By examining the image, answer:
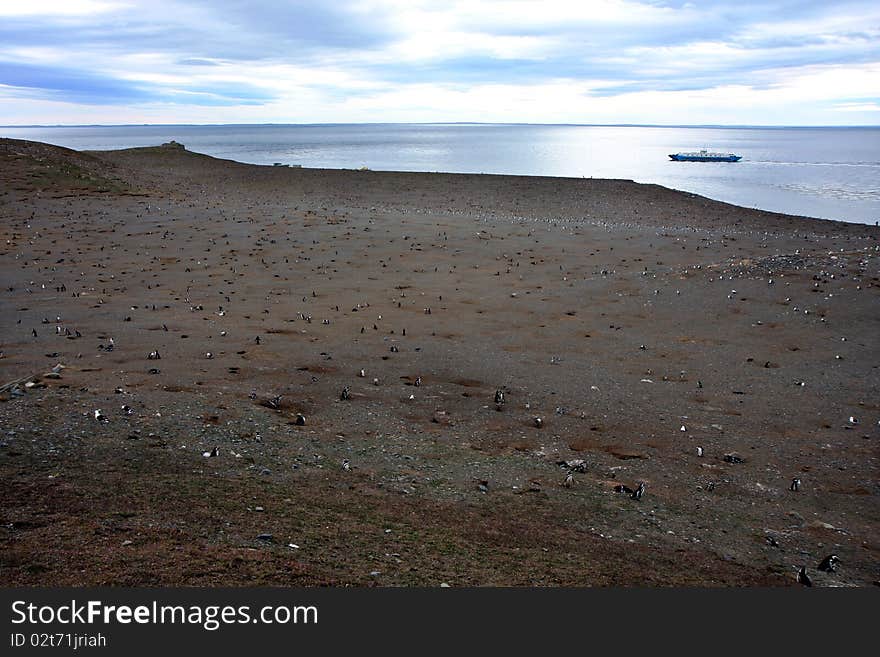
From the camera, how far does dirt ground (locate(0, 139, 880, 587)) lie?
5.13 m

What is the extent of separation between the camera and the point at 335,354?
35.8 ft

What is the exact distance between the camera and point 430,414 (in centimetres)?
871

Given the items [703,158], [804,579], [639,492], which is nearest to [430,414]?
[639,492]

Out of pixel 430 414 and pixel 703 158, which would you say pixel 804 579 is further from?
pixel 703 158

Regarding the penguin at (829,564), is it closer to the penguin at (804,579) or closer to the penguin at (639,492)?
the penguin at (804,579)

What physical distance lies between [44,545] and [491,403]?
5.87 meters

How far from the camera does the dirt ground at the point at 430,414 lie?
202 inches

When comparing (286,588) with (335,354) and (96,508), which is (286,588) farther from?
(335,354)

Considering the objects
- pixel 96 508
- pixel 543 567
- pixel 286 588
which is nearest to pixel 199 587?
pixel 286 588

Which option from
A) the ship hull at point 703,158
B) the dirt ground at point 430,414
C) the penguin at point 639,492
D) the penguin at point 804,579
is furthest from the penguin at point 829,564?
the ship hull at point 703,158

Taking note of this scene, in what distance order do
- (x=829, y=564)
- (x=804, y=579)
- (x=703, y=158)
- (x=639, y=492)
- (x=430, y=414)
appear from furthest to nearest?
1. (x=703, y=158)
2. (x=430, y=414)
3. (x=639, y=492)
4. (x=829, y=564)
5. (x=804, y=579)

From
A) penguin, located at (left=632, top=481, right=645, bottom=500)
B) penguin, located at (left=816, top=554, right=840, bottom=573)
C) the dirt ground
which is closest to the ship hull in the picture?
the dirt ground

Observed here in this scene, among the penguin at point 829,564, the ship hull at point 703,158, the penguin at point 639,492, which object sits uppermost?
the ship hull at point 703,158

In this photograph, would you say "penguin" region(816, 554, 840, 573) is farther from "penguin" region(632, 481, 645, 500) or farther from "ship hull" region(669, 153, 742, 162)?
"ship hull" region(669, 153, 742, 162)
